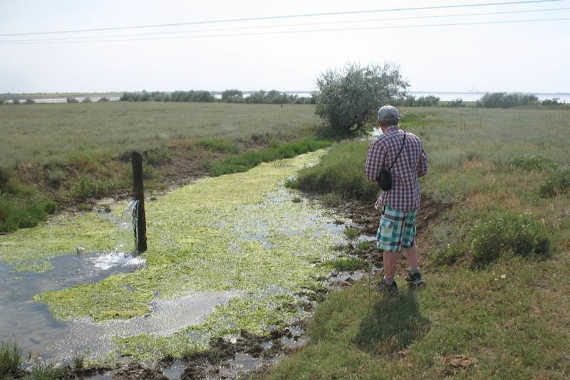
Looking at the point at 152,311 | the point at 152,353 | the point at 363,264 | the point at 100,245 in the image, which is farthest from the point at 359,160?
the point at 152,353

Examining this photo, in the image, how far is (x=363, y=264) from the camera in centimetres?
830

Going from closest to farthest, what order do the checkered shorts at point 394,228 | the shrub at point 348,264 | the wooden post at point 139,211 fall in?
the checkered shorts at point 394,228 < the shrub at point 348,264 < the wooden post at point 139,211

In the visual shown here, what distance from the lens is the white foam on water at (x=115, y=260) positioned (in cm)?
859

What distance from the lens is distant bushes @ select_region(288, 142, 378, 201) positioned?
13.5m

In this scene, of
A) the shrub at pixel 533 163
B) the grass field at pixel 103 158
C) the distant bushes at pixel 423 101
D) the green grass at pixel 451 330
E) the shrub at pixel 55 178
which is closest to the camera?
the green grass at pixel 451 330

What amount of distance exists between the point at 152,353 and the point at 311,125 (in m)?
29.1

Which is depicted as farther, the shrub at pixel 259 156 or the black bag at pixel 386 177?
the shrub at pixel 259 156

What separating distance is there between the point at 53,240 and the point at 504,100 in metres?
80.5

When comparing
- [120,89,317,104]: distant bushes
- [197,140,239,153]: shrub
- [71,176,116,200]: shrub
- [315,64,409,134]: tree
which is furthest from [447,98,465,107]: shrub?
[71,176,116,200]: shrub

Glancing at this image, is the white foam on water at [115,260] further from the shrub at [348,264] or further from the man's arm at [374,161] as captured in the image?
the man's arm at [374,161]

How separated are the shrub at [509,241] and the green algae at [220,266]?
8.40 ft

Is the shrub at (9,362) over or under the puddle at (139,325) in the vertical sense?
over

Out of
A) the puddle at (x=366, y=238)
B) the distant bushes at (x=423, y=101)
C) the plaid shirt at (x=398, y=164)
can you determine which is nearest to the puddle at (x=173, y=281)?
the puddle at (x=366, y=238)

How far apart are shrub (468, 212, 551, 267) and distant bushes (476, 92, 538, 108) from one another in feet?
253
